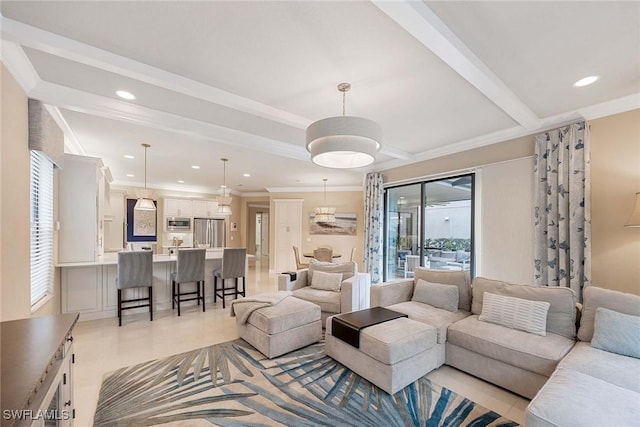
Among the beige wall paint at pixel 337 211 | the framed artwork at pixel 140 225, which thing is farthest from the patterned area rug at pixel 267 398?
the framed artwork at pixel 140 225

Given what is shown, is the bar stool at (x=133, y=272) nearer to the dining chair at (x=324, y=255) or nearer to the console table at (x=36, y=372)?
the console table at (x=36, y=372)

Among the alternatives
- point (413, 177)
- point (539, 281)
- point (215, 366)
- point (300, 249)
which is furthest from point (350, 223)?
point (215, 366)

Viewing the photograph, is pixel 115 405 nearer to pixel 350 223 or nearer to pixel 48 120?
pixel 48 120

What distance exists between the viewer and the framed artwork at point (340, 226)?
26.2 feet

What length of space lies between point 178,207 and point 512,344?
8762mm

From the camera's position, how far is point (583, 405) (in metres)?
1.50

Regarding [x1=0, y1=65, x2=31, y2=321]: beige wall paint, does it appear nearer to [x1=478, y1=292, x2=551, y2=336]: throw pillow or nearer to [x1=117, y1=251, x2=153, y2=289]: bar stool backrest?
[x1=117, y1=251, x2=153, y2=289]: bar stool backrest

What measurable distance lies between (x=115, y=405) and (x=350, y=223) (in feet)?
21.2

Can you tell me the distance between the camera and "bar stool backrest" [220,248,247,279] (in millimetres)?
4812

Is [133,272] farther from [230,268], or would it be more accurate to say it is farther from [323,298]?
[323,298]

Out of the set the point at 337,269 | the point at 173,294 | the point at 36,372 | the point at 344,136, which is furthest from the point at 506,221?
the point at 173,294

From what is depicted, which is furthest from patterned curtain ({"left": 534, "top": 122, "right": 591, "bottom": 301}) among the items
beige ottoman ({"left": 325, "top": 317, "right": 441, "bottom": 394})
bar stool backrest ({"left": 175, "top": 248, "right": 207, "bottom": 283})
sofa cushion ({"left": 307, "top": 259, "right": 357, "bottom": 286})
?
bar stool backrest ({"left": 175, "top": 248, "right": 207, "bottom": 283})

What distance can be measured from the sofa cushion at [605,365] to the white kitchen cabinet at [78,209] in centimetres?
563

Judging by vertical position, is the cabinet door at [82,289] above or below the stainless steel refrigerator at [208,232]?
below
